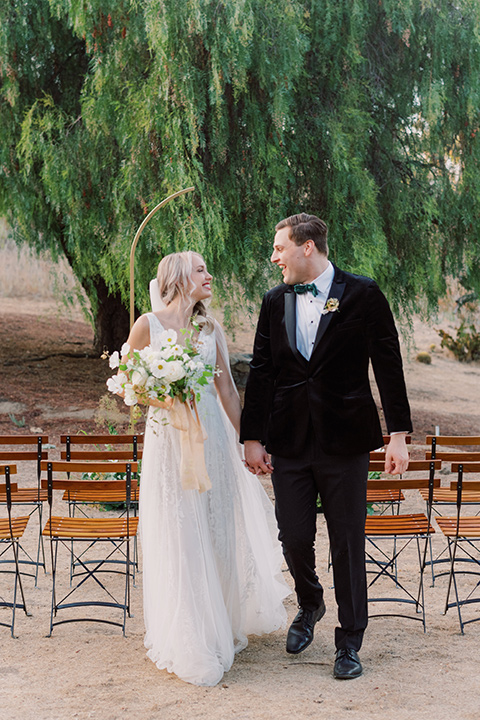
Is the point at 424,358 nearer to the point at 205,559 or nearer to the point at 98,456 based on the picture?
the point at 98,456

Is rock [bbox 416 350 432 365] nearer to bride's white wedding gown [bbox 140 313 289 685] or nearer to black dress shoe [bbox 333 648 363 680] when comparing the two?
bride's white wedding gown [bbox 140 313 289 685]

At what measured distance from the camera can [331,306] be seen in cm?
378

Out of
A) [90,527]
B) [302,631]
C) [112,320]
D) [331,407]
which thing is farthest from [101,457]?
[112,320]

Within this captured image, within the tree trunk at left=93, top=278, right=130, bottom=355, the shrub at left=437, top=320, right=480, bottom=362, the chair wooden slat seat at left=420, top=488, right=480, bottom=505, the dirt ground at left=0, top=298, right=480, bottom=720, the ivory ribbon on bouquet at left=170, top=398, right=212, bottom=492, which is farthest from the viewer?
the shrub at left=437, top=320, right=480, bottom=362

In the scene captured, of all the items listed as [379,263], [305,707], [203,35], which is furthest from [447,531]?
[203,35]

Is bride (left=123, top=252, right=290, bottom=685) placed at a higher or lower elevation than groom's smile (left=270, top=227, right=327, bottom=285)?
lower

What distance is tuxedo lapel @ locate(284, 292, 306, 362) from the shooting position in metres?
3.84

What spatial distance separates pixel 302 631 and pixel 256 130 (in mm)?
6695

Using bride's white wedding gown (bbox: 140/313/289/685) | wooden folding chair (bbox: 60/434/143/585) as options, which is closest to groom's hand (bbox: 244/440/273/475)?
bride's white wedding gown (bbox: 140/313/289/685)

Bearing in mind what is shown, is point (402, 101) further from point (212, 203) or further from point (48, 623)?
point (48, 623)

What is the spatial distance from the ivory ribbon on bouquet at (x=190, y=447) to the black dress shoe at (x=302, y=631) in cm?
80

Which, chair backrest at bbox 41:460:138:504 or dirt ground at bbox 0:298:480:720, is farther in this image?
chair backrest at bbox 41:460:138:504

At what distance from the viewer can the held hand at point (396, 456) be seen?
12.3 feet

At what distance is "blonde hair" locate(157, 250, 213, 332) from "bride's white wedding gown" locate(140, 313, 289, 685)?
14 cm
